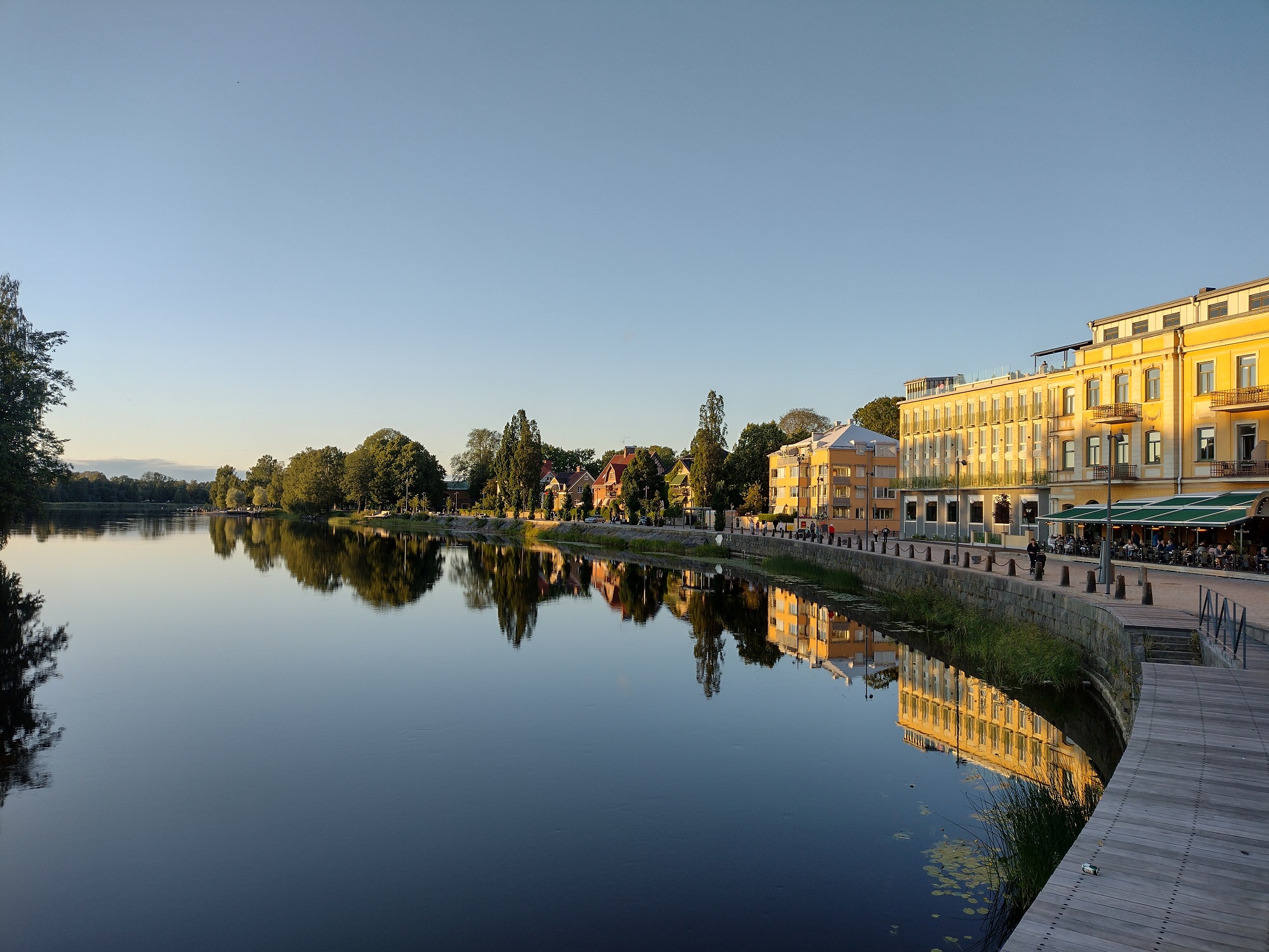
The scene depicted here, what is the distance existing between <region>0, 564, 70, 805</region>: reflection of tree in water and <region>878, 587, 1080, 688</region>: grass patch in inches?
776

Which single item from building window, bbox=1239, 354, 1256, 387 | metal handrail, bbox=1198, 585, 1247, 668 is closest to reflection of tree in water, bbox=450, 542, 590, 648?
metal handrail, bbox=1198, 585, 1247, 668

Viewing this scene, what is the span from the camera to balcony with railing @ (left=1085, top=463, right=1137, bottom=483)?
37375mm

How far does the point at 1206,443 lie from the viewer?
112 feet

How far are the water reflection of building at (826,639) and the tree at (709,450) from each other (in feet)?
121

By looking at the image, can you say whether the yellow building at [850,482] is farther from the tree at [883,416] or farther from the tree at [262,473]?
the tree at [262,473]

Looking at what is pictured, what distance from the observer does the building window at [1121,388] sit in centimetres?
3801

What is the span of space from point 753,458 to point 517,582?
50.4m

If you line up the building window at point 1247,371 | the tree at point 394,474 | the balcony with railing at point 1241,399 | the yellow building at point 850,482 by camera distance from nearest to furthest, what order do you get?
the balcony with railing at point 1241,399 < the building window at point 1247,371 < the yellow building at point 850,482 < the tree at point 394,474

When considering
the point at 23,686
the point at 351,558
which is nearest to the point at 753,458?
the point at 351,558

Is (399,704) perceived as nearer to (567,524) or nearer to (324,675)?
(324,675)

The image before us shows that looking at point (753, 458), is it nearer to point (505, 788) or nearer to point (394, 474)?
point (394, 474)

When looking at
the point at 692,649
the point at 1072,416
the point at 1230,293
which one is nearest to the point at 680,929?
the point at 692,649

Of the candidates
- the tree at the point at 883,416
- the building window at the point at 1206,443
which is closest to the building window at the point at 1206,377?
the building window at the point at 1206,443

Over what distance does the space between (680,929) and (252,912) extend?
188 inches
